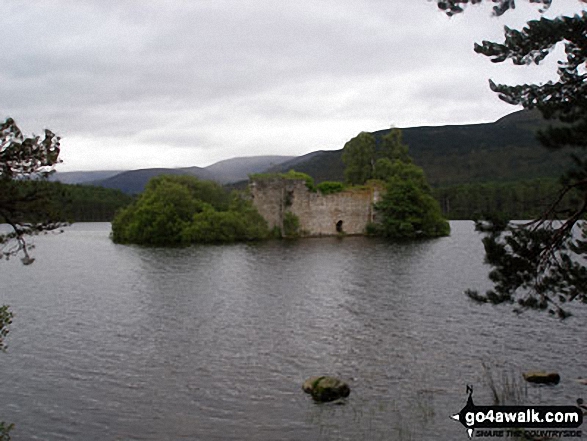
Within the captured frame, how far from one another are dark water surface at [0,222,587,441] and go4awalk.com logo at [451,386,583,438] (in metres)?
0.30

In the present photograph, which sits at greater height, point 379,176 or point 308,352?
point 379,176

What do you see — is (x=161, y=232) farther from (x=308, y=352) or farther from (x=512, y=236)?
(x=512, y=236)

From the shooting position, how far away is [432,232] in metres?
56.4

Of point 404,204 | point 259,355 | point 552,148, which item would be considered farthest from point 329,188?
point 552,148

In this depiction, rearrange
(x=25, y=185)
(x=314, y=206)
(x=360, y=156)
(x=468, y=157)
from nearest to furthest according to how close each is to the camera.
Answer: (x=25, y=185), (x=314, y=206), (x=360, y=156), (x=468, y=157)

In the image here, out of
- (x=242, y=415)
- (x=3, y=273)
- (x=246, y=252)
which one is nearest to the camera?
(x=242, y=415)

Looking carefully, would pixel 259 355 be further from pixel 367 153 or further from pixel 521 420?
pixel 367 153

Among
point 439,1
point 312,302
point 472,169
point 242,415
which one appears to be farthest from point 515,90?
point 472,169

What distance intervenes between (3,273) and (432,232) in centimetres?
3944

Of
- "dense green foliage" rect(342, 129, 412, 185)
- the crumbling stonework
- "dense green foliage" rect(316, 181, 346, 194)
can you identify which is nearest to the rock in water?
the crumbling stonework

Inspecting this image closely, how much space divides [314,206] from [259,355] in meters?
42.3

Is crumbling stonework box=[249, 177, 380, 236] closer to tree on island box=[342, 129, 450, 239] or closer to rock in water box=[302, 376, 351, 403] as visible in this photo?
tree on island box=[342, 129, 450, 239]

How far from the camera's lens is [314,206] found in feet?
182

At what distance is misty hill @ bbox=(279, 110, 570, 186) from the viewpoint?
130875 millimetres
